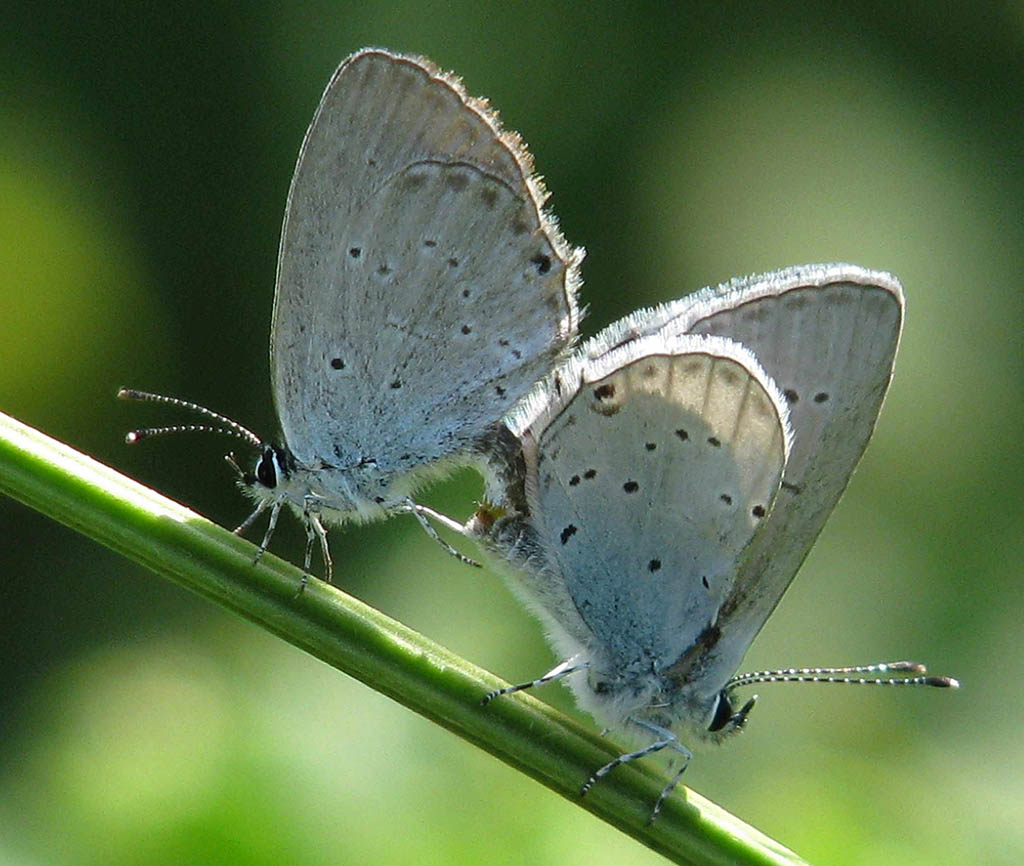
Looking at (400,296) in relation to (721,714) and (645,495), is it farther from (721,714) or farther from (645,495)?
(721,714)

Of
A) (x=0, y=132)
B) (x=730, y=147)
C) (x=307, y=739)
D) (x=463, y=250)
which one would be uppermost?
(x=730, y=147)

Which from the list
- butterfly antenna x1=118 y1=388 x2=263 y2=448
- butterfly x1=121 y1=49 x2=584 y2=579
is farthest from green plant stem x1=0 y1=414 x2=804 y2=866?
butterfly x1=121 y1=49 x2=584 y2=579

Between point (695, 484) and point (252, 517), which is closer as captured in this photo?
point (695, 484)

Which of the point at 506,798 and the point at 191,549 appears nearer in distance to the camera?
the point at 191,549

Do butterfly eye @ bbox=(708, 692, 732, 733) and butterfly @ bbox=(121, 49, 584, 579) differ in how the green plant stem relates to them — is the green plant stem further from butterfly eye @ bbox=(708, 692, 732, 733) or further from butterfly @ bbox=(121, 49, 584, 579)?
butterfly @ bbox=(121, 49, 584, 579)

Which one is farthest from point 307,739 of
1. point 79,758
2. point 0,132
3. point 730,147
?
point 730,147

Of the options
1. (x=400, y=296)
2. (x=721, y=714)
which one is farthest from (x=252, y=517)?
(x=721, y=714)

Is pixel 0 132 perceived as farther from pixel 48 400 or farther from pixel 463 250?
pixel 463 250
